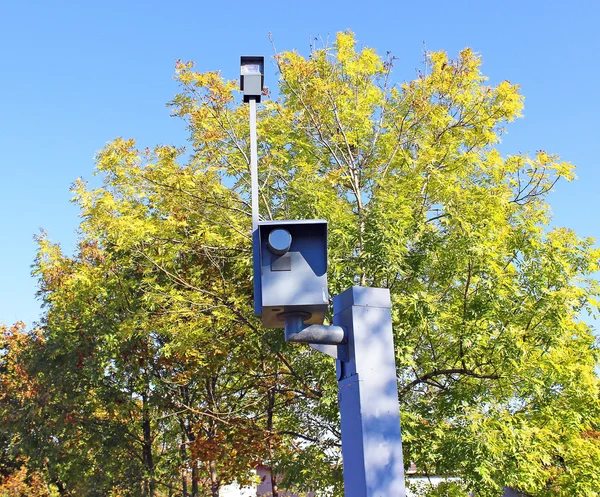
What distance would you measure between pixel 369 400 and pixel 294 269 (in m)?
0.77

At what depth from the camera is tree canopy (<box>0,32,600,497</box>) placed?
9055 mm

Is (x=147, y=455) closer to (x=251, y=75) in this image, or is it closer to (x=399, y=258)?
(x=399, y=258)

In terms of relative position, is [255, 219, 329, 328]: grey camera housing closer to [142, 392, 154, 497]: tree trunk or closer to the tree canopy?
the tree canopy

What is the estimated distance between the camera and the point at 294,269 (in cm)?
316

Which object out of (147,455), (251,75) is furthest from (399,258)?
(147,455)

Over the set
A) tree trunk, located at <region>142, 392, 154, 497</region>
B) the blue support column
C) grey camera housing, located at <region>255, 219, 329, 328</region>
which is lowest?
the blue support column

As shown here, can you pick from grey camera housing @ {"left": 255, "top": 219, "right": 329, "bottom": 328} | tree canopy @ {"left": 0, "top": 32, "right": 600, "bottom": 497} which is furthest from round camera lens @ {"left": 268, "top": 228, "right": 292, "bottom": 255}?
tree canopy @ {"left": 0, "top": 32, "right": 600, "bottom": 497}

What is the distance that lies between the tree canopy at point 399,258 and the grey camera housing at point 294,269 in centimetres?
596

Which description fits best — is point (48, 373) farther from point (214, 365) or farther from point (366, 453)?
point (366, 453)

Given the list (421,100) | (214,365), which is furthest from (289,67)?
(214,365)

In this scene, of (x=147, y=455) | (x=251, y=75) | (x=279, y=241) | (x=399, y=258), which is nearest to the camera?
(x=279, y=241)

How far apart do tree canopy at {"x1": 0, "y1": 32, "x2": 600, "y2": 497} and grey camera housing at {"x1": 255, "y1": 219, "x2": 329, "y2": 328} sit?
19.5 ft

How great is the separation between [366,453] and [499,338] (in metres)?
6.38

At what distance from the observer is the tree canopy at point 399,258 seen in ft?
29.7
